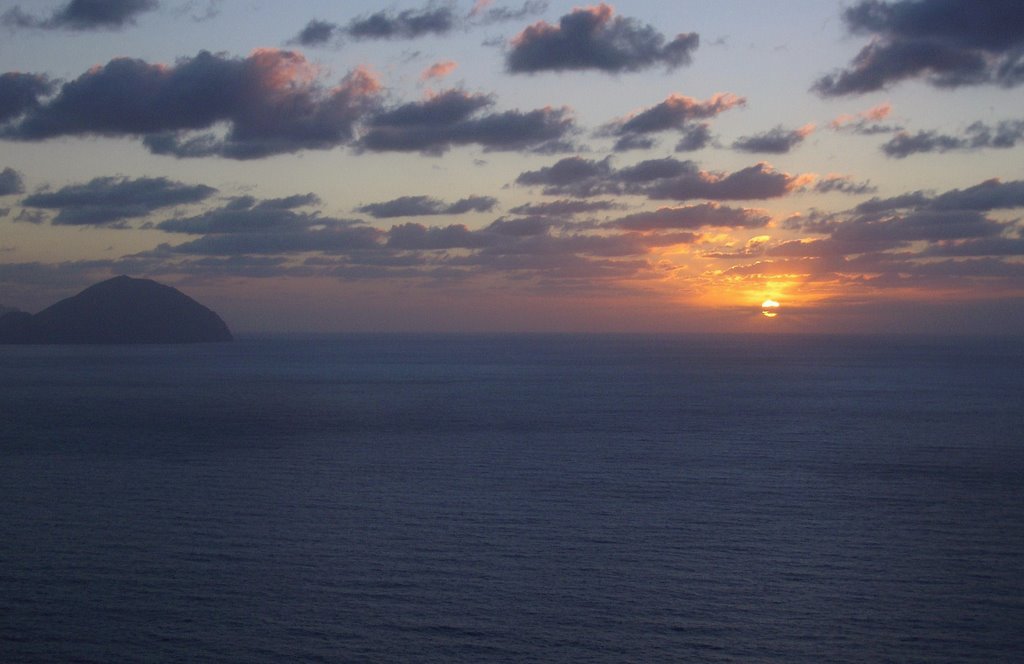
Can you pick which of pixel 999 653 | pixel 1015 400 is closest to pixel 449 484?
pixel 999 653

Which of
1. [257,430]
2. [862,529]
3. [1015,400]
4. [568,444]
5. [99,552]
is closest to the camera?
[99,552]

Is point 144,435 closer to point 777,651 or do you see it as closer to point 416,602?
point 416,602

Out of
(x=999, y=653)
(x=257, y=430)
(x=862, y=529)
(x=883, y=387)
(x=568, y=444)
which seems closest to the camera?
(x=999, y=653)

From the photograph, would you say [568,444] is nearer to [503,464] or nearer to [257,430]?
[503,464]

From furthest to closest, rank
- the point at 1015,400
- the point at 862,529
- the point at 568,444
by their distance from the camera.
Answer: the point at 1015,400 → the point at 568,444 → the point at 862,529

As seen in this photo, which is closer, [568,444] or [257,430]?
[568,444]

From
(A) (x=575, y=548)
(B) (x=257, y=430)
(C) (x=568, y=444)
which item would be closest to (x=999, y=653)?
(A) (x=575, y=548)
